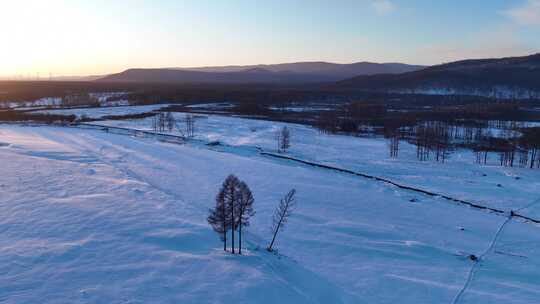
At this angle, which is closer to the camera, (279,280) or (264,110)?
(279,280)

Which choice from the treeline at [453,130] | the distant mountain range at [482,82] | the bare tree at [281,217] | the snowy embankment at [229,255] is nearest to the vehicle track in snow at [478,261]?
the snowy embankment at [229,255]

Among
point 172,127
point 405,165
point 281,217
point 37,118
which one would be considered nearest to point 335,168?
point 405,165

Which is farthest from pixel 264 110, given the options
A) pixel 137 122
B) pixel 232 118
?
pixel 137 122

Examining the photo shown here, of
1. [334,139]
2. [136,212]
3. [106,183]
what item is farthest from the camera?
[334,139]

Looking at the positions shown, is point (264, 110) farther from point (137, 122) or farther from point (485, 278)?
point (485, 278)

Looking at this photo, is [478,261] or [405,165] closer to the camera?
[478,261]

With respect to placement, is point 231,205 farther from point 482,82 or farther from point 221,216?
point 482,82

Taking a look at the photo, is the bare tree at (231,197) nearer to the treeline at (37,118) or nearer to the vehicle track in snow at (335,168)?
the vehicle track in snow at (335,168)
